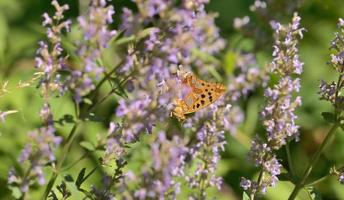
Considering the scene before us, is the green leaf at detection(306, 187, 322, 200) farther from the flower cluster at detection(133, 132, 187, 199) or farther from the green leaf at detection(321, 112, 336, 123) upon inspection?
the flower cluster at detection(133, 132, 187, 199)

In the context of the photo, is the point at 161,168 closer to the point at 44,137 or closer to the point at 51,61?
the point at 44,137

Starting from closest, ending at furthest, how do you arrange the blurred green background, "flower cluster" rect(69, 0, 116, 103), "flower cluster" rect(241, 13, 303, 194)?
1. "flower cluster" rect(69, 0, 116, 103)
2. "flower cluster" rect(241, 13, 303, 194)
3. the blurred green background

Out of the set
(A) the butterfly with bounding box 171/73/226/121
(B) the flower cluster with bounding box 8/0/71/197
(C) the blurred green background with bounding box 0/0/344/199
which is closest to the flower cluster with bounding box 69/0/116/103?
(B) the flower cluster with bounding box 8/0/71/197

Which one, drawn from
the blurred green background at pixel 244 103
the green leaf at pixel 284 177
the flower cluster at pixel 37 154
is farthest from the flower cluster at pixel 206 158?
Answer: the blurred green background at pixel 244 103

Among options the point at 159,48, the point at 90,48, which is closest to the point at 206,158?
the point at 159,48

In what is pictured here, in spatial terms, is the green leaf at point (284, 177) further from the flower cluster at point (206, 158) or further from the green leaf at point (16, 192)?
the green leaf at point (16, 192)
